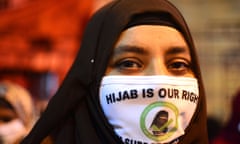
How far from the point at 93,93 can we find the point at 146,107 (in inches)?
6.3

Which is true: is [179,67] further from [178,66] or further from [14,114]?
[14,114]

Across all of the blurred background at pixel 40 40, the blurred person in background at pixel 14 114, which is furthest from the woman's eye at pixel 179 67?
the blurred background at pixel 40 40

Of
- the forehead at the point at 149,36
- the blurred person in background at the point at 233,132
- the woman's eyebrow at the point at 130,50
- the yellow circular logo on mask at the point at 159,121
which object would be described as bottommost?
the blurred person in background at the point at 233,132

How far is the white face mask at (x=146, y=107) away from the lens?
190 cm

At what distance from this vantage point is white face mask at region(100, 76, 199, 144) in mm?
1900

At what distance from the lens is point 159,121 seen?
75.2 inches

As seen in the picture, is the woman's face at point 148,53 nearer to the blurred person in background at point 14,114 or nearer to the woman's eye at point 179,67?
the woman's eye at point 179,67

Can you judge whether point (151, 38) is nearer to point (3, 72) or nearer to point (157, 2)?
point (157, 2)

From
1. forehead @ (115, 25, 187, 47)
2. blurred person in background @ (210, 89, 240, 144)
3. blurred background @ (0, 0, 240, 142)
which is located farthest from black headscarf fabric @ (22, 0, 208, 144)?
blurred background @ (0, 0, 240, 142)

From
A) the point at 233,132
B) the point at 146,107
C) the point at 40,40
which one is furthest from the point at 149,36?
the point at 40,40

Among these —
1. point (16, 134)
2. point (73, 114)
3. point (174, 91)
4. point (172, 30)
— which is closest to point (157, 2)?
point (172, 30)

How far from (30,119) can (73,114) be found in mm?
1036

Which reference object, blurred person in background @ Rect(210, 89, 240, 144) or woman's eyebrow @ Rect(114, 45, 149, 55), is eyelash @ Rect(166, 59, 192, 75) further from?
blurred person in background @ Rect(210, 89, 240, 144)

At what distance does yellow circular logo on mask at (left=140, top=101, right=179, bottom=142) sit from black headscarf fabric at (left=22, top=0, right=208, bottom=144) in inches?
2.3
